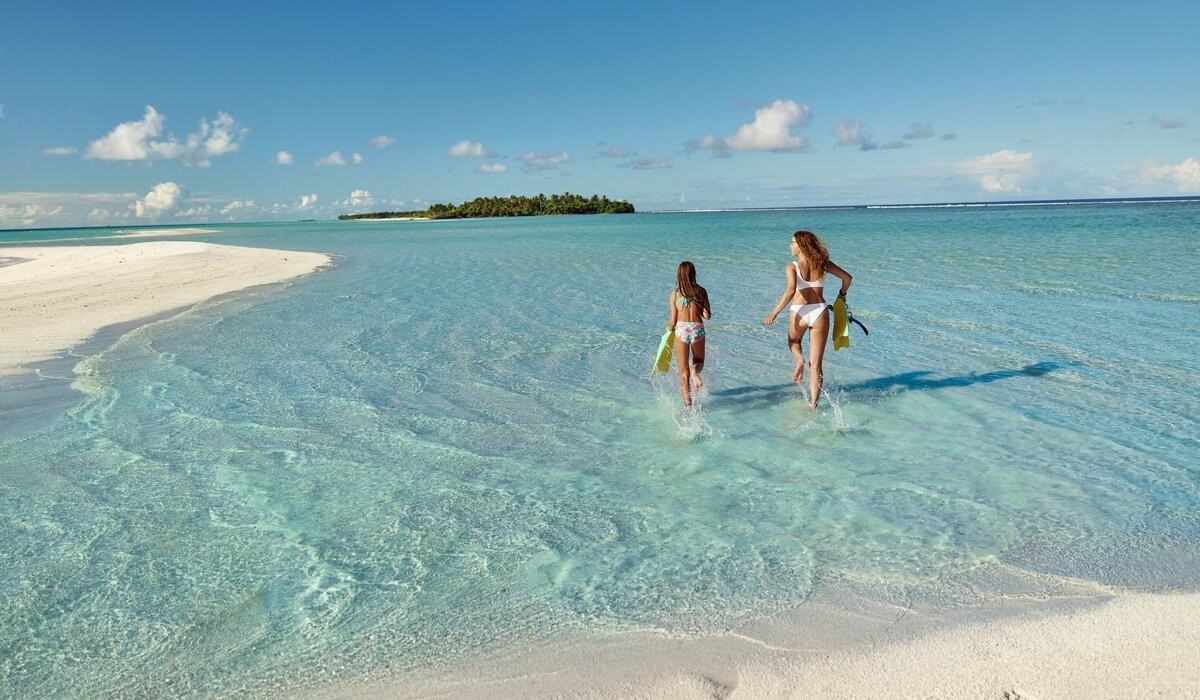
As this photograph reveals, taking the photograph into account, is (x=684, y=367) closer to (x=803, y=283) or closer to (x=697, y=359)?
(x=697, y=359)

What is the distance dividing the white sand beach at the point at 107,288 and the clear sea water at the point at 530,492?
2369 mm

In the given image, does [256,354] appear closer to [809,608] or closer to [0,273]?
[809,608]

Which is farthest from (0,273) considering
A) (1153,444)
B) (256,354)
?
(1153,444)

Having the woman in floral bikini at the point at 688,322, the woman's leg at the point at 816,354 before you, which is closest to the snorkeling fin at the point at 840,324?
the woman's leg at the point at 816,354

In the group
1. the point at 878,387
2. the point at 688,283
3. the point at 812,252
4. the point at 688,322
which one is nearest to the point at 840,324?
the point at 812,252

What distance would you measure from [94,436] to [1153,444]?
35.9ft

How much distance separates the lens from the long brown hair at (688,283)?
27.1 feet

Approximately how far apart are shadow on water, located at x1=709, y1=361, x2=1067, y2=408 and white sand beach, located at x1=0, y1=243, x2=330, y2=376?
10781 millimetres

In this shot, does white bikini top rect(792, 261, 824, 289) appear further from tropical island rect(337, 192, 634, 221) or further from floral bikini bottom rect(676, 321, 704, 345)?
tropical island rect(337, 192, 634, 221)

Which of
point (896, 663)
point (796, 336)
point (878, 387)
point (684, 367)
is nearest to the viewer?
point (896, 663)

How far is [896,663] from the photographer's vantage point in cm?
389

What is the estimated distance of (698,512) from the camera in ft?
19.5

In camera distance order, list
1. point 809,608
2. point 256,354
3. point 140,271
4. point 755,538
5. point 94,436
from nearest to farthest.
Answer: point 809,608 → point 755,538 → point 94,436 → point 256,354 → point 140,271

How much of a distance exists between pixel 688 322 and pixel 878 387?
299 centimetres
